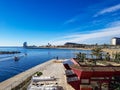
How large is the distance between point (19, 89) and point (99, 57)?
70058 mm

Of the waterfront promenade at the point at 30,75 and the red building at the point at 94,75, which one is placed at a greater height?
the red building at the point at 94,75

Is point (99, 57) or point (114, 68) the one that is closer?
point (114, 68)

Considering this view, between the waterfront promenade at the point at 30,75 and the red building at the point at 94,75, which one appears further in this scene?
the waterfront promenade at the point at 30,75

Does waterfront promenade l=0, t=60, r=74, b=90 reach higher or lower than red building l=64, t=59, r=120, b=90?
lower

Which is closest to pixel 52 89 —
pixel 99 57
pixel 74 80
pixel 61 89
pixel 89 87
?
pixel 61 89

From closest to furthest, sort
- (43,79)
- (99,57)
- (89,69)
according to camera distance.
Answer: (89,69) → (43,79) → (99,57)

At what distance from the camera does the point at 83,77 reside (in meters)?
27.2

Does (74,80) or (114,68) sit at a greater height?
(114,68)

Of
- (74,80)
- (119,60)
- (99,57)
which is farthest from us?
(99,57)

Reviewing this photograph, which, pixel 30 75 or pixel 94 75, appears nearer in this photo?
pixel 94 75

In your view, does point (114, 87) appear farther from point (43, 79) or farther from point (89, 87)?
point (43, 79)

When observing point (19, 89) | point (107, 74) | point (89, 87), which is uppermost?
point (107, 74)

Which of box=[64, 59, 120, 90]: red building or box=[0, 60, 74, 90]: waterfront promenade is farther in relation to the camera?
box=[0, 60, 74, 90]: waterfront promenade

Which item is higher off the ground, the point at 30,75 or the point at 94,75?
the point at 94,75
